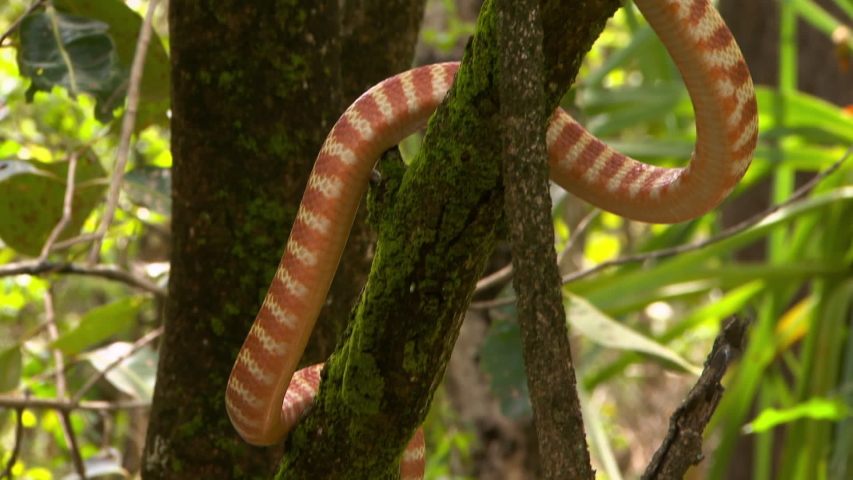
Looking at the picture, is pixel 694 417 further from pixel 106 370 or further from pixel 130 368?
pixel 130 368

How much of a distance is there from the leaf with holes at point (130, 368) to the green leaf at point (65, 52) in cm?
77

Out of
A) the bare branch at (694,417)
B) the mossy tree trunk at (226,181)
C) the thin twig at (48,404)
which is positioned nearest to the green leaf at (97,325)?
the thin twig at (48,404)

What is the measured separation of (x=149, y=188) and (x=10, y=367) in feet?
2.70

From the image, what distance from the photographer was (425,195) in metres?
1.14

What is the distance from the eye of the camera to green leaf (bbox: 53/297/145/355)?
2.28 m

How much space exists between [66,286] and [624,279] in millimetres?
3348

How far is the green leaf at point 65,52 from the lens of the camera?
1.85 meters

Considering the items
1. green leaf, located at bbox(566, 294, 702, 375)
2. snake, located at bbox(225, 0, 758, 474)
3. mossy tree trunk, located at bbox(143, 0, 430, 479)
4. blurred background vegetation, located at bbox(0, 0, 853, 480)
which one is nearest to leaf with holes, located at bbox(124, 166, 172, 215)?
blurred background vegetation, located at bbox(0, 0, 853, 480)

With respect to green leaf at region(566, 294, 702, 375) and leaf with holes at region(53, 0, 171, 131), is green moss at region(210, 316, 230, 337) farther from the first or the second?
green leaf at region(566, 294, 702, 375)

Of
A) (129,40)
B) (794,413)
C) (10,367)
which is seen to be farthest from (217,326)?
(794,413)

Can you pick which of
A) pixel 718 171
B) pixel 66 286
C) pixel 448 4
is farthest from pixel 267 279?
pixel 66 286

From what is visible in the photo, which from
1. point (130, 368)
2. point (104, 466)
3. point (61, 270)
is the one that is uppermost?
point (61, 270)

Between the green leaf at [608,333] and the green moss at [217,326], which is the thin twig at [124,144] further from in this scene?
the green leaf at [608,333]

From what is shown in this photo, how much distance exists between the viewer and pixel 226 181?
61.6 inches
